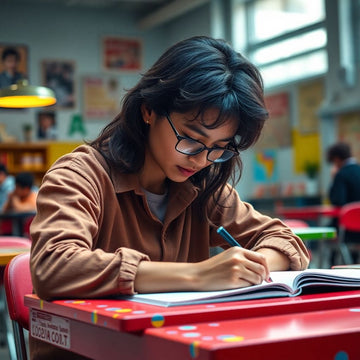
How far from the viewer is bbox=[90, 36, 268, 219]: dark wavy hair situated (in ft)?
4.46

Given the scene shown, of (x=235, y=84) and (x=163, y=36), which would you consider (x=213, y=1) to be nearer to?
(x=163, y=36)

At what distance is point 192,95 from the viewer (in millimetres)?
1341

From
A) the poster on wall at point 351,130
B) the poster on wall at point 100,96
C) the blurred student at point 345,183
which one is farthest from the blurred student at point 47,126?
the blurred student at point 345,183

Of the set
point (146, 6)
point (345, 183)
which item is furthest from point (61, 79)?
point (345, 183)

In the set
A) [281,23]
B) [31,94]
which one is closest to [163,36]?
[281,23]

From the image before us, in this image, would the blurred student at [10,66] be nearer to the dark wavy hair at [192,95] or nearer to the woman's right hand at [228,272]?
the dark wavy hair at [192,95]

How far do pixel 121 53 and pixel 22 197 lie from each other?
5051 mm

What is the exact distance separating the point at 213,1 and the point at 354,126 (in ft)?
11.7

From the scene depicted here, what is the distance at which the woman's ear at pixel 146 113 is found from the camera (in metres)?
1.49

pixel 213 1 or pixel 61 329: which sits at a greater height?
pixel 213 1

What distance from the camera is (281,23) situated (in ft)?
31.7

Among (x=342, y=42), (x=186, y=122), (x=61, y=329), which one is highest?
(x=342, y=42)

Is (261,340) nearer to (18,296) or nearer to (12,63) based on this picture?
(18,296)

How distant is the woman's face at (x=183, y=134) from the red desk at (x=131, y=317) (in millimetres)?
427
